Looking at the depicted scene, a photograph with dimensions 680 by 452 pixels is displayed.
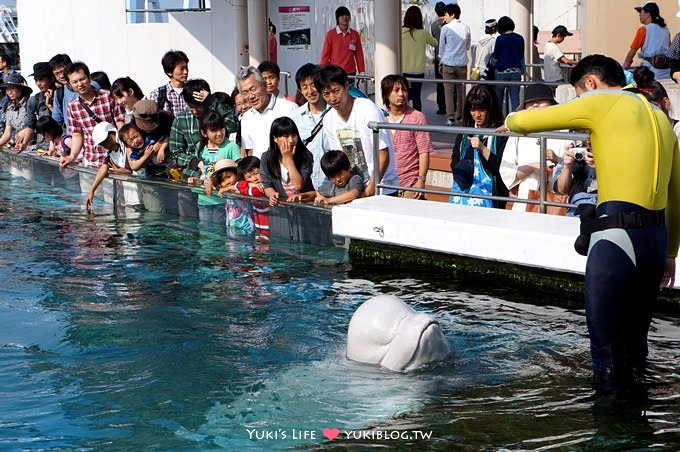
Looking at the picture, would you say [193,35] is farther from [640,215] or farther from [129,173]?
[640,215]

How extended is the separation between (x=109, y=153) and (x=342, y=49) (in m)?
5.74

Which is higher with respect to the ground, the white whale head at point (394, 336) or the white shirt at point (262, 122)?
the white shirt at point (262, 122)

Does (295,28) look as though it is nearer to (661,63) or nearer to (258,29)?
(258,29)

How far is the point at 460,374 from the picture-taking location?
686cm

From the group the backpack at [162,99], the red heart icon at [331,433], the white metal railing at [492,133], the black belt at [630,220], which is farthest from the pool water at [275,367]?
the backpack at [162,99]

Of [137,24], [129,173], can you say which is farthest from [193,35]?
[129,173]

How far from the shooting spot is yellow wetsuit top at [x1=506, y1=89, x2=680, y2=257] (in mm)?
5695

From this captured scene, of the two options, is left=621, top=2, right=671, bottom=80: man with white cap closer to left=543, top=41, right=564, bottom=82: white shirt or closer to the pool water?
left=543, top=41, right=564, bottom=82: white shirt

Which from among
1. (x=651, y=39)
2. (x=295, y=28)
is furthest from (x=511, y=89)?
(x=295, y=28)

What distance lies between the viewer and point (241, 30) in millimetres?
18844

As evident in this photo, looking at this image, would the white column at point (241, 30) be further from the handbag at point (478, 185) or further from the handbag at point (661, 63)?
the handbag at point (478, 185)

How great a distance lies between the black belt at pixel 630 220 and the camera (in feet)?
18.6

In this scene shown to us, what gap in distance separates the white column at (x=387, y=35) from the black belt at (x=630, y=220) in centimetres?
832

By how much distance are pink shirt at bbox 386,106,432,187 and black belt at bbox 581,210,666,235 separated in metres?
4.59
